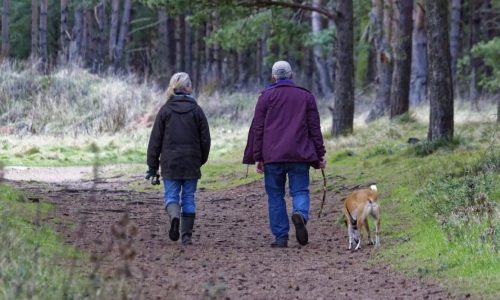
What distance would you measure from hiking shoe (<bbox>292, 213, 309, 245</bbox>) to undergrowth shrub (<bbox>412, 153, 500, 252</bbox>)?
141 cm

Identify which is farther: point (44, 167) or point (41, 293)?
point (44, 167)

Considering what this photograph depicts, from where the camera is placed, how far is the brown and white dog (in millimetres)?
10156

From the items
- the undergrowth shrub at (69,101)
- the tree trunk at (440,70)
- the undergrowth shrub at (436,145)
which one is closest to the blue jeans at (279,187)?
the undergrowth shrub at (436,145)

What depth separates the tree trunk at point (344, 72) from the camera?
2161cm

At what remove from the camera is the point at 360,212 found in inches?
405

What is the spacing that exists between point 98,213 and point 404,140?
943cm

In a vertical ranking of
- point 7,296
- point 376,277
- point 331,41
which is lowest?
point 376,277

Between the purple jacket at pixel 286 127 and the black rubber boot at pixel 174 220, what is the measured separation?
3.39 feet

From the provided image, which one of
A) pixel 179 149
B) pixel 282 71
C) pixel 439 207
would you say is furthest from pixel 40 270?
pixel 439 207

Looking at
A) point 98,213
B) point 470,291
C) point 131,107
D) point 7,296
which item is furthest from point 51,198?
point 131,107

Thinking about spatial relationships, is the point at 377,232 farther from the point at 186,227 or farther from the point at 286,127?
the point at 186,227

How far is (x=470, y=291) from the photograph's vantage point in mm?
7574

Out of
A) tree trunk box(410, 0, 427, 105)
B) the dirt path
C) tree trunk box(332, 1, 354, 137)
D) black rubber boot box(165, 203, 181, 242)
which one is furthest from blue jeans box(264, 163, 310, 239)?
tree trunk box(410, 0, 427, 105)

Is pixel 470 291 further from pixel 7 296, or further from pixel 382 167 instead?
pixel 382 167
